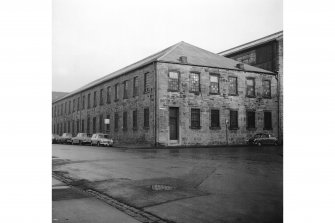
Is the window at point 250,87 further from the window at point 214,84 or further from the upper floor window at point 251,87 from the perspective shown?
the window at point 214,84

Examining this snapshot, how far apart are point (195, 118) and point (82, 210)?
2185 centimetres

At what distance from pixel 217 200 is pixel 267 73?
84.5 ft

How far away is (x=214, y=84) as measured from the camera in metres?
27.5

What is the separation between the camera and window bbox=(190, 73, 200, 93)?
26625 millimetres

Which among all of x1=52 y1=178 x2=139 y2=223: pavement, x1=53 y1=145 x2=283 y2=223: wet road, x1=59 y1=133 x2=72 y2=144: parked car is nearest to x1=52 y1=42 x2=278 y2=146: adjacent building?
x1=59 y1=133 x2=72 y2=144: parked car

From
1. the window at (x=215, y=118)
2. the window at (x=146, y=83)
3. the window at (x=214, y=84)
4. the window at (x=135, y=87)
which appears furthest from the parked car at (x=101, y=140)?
the window at (x=214, y=84)

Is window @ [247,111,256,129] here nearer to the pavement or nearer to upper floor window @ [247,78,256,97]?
upper floor window @ [247,78,256,97]

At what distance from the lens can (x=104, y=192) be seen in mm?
6723

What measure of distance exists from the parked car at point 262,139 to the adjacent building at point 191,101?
3.16 ft

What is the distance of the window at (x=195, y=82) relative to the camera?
2662 cm

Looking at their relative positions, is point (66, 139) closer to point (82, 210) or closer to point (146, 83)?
point (146, 83)

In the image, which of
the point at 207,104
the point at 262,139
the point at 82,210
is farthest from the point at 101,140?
the point at 82,210
